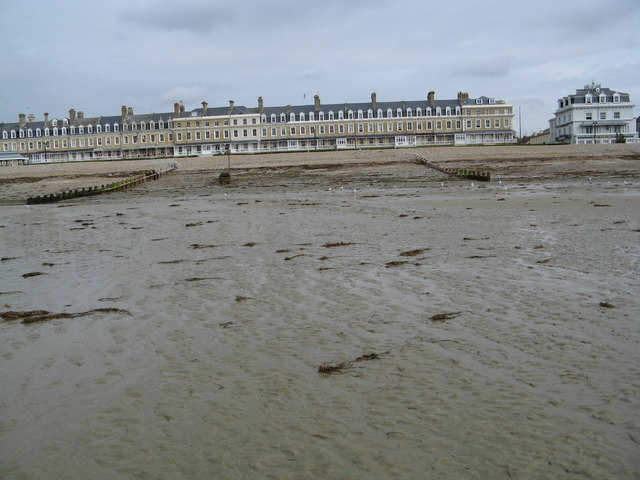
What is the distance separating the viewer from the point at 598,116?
90500 mm

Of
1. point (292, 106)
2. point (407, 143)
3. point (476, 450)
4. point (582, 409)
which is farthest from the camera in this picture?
point (292, 106)

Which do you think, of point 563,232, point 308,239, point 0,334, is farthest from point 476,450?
point 563,232

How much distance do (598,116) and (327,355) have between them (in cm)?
9913

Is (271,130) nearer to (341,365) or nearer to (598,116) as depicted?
(598,116)

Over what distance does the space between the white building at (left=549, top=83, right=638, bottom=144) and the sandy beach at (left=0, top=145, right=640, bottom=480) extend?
3398 inches

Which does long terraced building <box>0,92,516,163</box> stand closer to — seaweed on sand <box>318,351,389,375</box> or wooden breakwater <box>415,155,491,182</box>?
wooden breakwater <box>415,155,491,182</box>

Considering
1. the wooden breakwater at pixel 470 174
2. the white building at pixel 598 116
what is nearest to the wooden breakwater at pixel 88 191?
the wooden breakwater at pixel 470 174

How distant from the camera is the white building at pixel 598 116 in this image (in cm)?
8875

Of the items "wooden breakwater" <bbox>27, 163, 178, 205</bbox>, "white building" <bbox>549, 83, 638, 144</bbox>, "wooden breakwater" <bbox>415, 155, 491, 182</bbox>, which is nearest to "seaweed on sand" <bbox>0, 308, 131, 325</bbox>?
"wooden breakwater" <bbox>27, 163, 178, 205</bbox>

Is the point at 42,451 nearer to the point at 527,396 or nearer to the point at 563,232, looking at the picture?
the point at 527,396

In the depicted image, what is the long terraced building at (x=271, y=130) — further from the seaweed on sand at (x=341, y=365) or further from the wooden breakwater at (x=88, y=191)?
the seaweed on sand at (x=341, y=365)

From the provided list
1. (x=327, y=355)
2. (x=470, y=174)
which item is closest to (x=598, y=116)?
(x=470, y=174)

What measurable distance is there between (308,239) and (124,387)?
25.5 feet

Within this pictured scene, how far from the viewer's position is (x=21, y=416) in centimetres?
414
